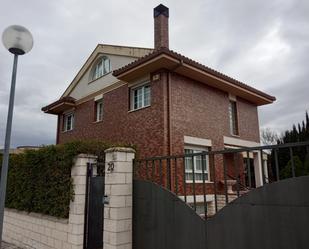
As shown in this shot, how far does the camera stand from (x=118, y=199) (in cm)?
482

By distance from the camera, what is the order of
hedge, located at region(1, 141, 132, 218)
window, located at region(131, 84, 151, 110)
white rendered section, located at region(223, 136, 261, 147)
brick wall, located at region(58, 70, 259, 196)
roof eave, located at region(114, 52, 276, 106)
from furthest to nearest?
white rendered section, located at region(223, 136, 261, 147), window, located at region(131, 84, 151, 110), brick wall, located at region(58, 70, 259, 196), roof eave, located at region(114, 52, 276, 106), hedge, located at region(1, 141, 132, 218)

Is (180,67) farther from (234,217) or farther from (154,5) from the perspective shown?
(234,217)

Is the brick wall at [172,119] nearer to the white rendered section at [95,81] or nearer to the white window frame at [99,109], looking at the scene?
the white window frame at [99,109]

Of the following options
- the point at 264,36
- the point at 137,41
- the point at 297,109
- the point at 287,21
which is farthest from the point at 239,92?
the point at 297,109

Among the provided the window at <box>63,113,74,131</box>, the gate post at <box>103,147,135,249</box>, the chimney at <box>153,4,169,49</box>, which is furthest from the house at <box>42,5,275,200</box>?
the gate post at <box>103,147,135,249</box>

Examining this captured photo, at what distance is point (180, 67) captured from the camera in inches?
411

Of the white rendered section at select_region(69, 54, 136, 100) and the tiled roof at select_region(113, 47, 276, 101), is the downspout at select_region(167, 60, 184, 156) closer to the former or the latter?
the tiled roof at select_region(113, 47, 276, 101)

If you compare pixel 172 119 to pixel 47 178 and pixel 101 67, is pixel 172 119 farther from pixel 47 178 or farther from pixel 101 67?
pixel 101 67

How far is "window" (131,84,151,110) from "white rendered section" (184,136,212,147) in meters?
2.41

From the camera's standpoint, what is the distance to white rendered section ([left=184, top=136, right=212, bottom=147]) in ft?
35.7

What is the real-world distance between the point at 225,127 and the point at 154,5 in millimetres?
7050

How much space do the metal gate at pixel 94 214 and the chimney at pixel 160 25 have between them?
26.0 feet

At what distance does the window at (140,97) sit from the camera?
11.7m

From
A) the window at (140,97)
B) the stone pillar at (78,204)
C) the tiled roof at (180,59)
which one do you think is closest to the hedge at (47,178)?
the stone pillar at (78,204)
